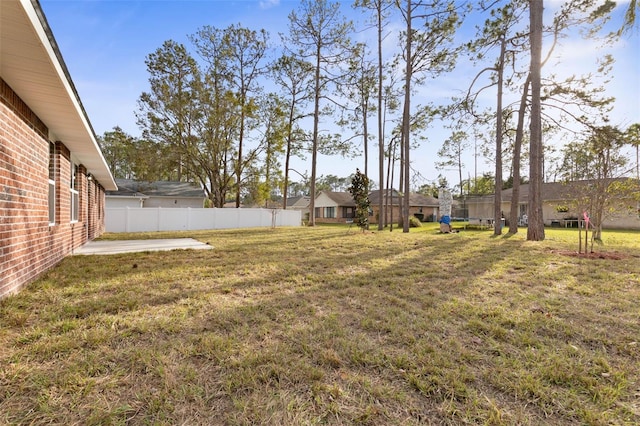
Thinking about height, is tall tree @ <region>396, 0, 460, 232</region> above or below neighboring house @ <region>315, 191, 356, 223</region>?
above

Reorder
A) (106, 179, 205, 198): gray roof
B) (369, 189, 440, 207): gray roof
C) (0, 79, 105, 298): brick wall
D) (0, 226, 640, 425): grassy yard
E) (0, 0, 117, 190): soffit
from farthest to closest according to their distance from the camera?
(369, 189, 440, 207): gray roof
(106, 179, 205, 198): gray roof
(0, 79, 105, 298): brick wall
(0, 0, 117, 190): soffit
(0, 226, 640, 425): grassy yard

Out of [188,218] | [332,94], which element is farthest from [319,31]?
[188,218]

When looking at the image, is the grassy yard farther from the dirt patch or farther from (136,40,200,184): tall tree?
(136,40,200,184): tall tree

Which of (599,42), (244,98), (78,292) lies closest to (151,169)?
(244,98)

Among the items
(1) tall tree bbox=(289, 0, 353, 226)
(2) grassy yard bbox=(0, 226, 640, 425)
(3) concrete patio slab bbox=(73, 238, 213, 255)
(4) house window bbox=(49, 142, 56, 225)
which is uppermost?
(1) tall tree bbox=(289, 0, 353, 226)

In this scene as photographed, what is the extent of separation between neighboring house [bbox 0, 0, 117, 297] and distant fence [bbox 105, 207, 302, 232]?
10991 millimetres

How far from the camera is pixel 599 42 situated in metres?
9.84

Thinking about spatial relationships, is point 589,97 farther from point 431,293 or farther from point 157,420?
point 157,420

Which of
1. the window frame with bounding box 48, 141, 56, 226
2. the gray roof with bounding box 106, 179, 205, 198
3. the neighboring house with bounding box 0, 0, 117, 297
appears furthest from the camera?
the gray roof with bounding box 106, 179, 205, 198

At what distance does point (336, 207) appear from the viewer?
32594 mm

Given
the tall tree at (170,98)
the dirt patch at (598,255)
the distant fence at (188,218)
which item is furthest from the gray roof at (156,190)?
the dirt patch at (598,255)

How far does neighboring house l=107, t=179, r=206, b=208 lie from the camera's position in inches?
808

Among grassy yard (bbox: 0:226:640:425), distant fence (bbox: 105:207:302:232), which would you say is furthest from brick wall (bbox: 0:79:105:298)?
distant fence (bbox: 105:207:302:232)

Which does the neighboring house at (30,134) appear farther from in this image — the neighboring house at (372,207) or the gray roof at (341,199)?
the gray roof at (341,199)
